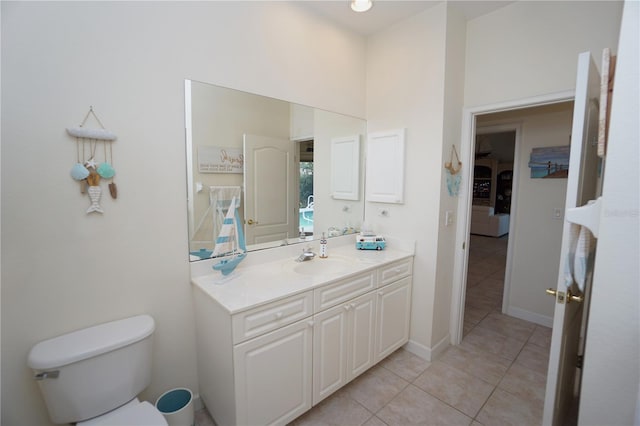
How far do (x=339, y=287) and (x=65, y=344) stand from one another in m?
1.37

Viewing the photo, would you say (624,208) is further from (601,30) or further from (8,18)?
(8,18)

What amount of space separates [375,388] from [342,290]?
0.83 meters

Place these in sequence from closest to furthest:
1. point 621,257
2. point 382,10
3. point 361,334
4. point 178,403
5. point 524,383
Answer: point 621,257
point 178,403
point 361,334
point 524,383
point 382,10

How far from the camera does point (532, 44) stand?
2057mm

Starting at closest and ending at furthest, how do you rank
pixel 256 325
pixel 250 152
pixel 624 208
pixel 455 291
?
pixel 624 208 < pixel 256 325 < pixel 250 152 < pixel 455 291

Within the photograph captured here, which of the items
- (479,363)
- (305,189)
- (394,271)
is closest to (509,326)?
(479,363)

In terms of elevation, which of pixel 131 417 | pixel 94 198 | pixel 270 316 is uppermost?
pixel 94 198

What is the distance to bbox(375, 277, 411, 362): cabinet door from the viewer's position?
6.99ft

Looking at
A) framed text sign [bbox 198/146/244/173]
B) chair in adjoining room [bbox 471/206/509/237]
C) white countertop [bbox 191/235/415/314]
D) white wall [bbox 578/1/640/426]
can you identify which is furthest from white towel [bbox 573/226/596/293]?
chair in adjoining room [bbox 471/206/509/237]

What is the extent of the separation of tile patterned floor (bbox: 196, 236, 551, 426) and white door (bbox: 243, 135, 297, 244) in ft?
4.00

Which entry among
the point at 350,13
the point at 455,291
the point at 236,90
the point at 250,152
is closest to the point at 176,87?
the point at 236,90

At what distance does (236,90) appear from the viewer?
6.05ft

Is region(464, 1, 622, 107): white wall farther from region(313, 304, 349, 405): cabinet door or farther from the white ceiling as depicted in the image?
region(313, 304, 349, 405): cabinet door

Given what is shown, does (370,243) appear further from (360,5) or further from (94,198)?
(94,198)
